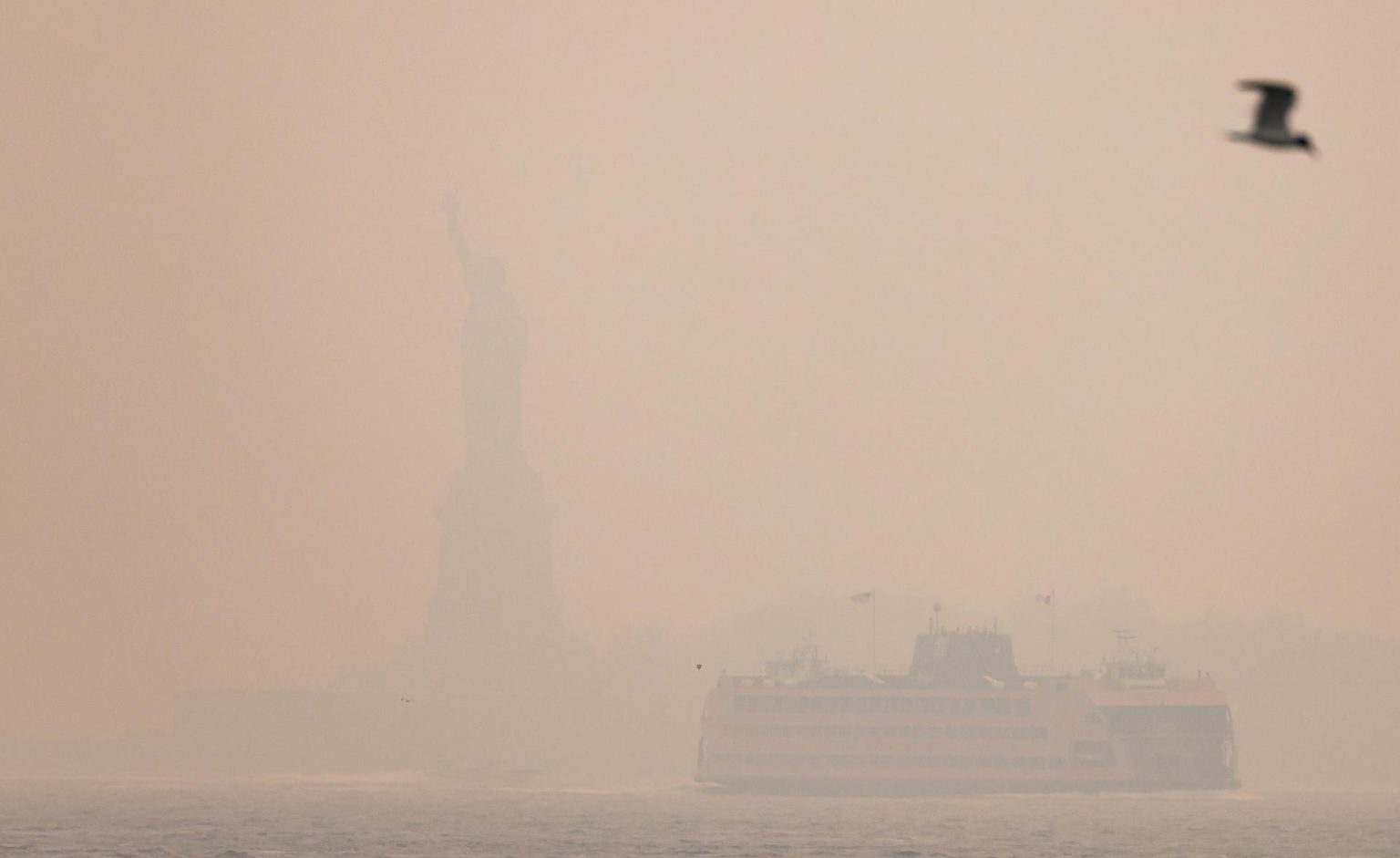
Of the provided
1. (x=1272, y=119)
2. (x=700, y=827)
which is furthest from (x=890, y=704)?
(x=1272, y=119)

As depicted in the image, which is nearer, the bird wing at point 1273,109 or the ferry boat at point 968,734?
the bird wing at point 1273,109

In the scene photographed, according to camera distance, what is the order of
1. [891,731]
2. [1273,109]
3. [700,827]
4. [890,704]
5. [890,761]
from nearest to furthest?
[1273,109], [700,827], [890,761], [891,731], [890,704]

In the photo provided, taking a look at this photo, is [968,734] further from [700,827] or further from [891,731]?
[700,827]

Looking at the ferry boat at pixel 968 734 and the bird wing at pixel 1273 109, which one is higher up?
the ferry boat at pixel 968 734

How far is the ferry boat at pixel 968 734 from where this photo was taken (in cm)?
17038

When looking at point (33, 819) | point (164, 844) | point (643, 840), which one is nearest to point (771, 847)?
point (643, 840)

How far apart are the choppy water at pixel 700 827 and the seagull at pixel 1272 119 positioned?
2856 inches

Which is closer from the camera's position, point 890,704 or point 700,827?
point 700,827

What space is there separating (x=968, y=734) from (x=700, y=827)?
5818cm

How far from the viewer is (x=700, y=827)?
121 metres

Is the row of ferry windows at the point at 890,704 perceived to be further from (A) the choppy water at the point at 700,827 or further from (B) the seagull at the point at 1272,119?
(B) the seagull at the point at 1272,119

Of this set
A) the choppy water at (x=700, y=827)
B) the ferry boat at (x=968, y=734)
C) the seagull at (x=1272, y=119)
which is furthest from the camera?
the ferry boat at (x=968, y=734)

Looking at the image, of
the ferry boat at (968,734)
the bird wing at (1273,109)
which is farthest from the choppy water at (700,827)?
the bird wing at (1273,109)

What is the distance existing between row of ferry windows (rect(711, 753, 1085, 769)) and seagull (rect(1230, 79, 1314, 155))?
502ft
